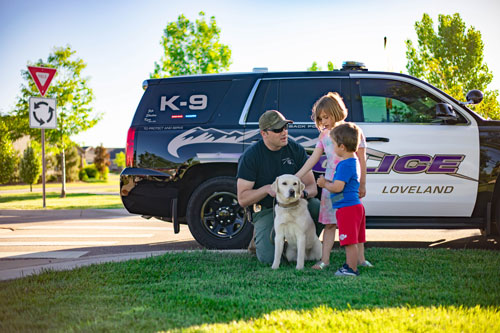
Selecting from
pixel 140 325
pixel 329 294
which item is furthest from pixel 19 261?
pixel 329 294

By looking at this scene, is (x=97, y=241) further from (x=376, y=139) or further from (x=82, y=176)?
(x=82, y=176)

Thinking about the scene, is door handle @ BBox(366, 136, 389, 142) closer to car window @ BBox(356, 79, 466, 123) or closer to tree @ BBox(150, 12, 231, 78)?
car window @ BBox(356, 79, 466, 123)

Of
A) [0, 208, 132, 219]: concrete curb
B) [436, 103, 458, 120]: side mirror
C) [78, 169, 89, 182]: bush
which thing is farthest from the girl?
[78, 169, 89, 182]: bush

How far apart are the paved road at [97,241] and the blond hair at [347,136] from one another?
2.71 metres

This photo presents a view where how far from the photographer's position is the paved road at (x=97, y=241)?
19.3 feet

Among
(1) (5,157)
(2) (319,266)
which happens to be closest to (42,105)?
(2) (319,266)

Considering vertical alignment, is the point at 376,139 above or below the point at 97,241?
above

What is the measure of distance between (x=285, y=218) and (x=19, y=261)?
141 inches

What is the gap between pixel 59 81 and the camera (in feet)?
70.9

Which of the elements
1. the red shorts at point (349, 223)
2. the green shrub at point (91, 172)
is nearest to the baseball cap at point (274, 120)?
the red shorts at point (349, 223)

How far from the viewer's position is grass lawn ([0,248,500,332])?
3.15 metres

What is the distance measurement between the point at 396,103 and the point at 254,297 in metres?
3.54

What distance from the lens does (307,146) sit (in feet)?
20.0

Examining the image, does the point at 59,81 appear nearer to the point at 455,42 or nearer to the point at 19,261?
the point at 19,261
